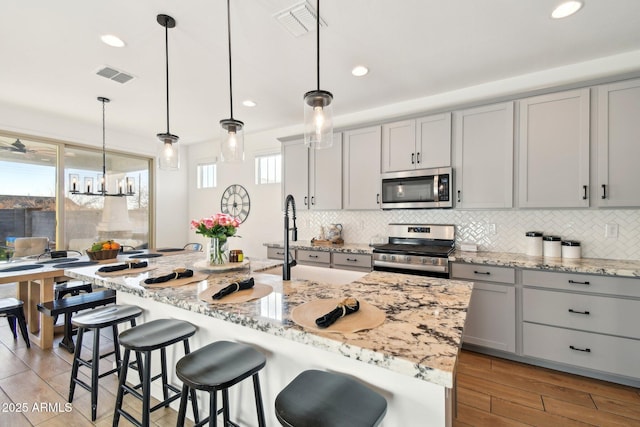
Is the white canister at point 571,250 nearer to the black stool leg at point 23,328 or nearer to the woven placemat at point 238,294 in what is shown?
the woven placemat at point 238,294

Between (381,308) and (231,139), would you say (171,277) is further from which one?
(381,308)

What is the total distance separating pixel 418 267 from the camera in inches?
112

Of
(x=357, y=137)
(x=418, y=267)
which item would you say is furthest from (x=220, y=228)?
(x=357, y=137)

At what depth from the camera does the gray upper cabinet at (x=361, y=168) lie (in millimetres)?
3445

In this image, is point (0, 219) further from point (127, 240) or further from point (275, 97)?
point (275, 97)

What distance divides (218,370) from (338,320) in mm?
620

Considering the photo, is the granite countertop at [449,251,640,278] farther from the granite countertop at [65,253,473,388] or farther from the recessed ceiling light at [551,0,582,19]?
the recessed ceiling light at [551,0,582,19]

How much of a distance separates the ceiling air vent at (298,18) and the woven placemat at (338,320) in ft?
6.17

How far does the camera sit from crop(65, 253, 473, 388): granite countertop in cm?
79

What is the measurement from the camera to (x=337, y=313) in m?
1.04

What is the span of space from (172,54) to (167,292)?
2.14m

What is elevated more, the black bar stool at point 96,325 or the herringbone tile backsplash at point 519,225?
the herringbone tile backsplash at point 519,225

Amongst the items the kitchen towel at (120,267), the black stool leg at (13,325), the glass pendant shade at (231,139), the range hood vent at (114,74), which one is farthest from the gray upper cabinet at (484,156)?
the black stool leg at (13,325)

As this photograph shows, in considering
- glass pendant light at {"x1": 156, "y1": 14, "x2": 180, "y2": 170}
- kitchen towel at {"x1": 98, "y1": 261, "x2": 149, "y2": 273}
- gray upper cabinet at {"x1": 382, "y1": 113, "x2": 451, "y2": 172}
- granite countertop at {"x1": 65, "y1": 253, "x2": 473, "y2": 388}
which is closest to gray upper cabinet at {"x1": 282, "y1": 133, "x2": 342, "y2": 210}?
gray upper cabinet at {"x1": 382, "y1": 113, "x2": 451, "y2": 172}
